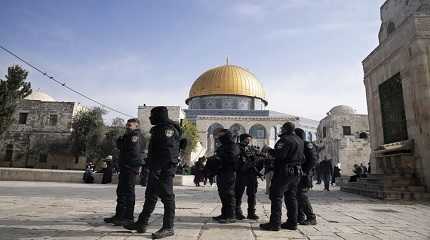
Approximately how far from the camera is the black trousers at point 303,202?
16.5ft

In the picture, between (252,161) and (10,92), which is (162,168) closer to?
(252,161)

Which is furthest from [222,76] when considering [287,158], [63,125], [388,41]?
[287,158]

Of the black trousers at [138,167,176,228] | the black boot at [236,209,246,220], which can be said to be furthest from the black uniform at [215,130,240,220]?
the black trousers at [138,167,176,228]

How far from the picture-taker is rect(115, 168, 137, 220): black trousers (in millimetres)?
4520

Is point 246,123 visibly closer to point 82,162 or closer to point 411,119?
point 82,162

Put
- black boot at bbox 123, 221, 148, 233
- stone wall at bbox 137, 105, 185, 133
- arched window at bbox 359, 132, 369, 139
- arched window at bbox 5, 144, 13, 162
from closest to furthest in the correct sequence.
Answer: black boot at bbox 123, 221, 148, 233 < arched window at bbox 5, 144, 13, 162 < arched window at bbox 359, 132, 369, 139 < stone wall at bbox 137, 105, 185, 133

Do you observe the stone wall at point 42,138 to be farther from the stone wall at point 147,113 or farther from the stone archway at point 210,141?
the stone archway at point 210,141

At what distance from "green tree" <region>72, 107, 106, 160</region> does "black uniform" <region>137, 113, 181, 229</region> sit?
87.2ft

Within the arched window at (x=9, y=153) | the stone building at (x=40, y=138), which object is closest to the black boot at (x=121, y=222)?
the stone building at (x=40, y=138)

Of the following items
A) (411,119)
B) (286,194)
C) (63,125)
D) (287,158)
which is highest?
(63,125)

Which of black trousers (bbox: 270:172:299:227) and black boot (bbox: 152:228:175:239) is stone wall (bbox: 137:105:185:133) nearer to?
black trousers (bbox: 270:172:299:227)

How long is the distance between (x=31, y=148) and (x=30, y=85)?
10.1 meters

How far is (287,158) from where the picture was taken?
4.65 metres

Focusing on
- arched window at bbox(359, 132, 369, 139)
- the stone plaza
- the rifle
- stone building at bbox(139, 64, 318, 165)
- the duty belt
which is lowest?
the stone plaza
